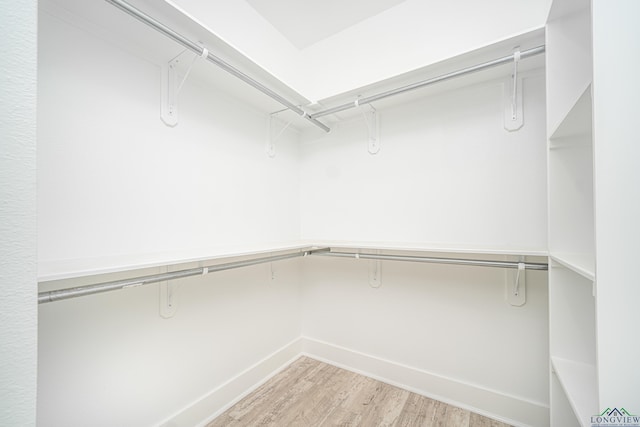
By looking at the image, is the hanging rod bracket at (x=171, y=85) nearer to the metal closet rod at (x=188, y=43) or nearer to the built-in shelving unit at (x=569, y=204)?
the metal closet rod at (x=188, y=43)

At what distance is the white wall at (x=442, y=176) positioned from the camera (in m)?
1.40

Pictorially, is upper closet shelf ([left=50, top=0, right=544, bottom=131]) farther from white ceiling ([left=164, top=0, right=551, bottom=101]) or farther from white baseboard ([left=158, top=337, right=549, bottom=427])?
white baseboard ([left=158, top=337, right=549, bottom=427])

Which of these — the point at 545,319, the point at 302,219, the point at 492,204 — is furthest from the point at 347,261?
the point at 545,319

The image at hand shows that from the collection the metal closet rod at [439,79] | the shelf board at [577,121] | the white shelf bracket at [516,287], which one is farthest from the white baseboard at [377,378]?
the metal closet rod at [439,79]

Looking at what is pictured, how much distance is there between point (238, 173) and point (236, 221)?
33 centimetres

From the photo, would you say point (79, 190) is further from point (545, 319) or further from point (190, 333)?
point (545, 319)

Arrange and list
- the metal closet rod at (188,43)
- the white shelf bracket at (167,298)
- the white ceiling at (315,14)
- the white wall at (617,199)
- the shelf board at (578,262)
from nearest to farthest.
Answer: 1. the white wall at (617,199)
2. the shelf board at (578,262)
3. the metal closet rod at (188,43)
4. the white shelf bracket at (167,298)
5. the white ceiling at (315,14)

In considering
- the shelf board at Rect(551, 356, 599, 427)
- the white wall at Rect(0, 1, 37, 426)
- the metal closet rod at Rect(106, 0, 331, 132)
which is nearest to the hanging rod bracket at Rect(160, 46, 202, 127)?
the metal closet rod at Rect(106, 0, 331, 132)

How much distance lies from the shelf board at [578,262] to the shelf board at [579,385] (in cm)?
28

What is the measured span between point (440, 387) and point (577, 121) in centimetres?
164

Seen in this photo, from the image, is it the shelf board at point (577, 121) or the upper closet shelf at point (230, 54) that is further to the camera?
the upper closet shelf at point (230, 54)

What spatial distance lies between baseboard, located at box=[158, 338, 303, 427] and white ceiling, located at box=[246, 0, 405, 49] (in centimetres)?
250

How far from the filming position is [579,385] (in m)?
0.89

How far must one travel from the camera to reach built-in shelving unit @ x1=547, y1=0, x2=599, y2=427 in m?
0.99
